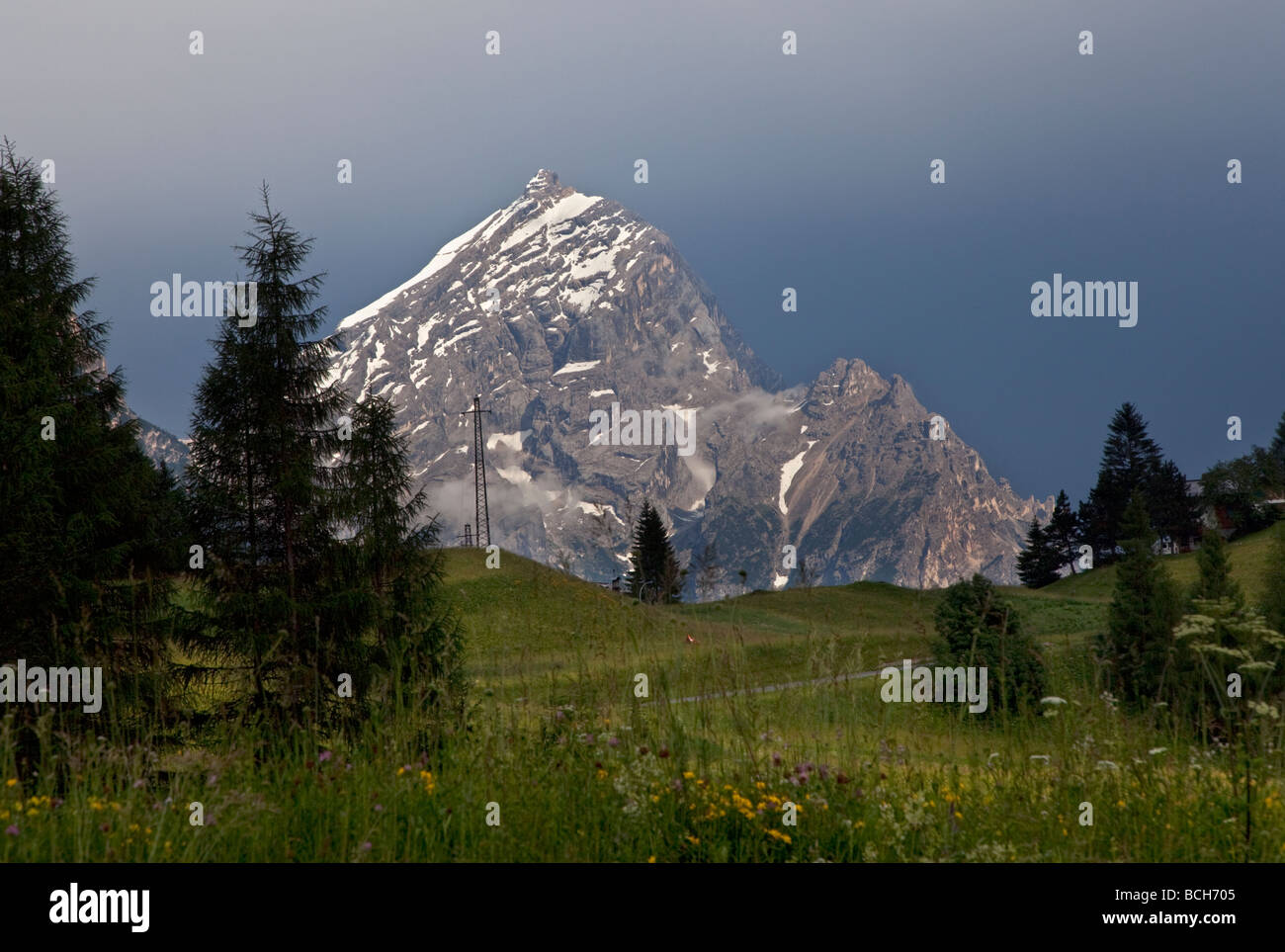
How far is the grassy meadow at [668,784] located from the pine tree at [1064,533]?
11658cm

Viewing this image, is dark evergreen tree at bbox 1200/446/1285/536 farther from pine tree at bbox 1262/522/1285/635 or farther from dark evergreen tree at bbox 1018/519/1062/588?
pine tree at bbox 1262/522/1285/635

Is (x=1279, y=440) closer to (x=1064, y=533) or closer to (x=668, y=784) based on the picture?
(x=1064, y=533)

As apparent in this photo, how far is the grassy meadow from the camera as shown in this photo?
16.1 ft

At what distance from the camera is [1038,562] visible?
115 meters

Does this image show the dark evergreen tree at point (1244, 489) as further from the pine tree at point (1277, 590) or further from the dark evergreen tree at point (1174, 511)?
the pine tree at point (1277, 590)

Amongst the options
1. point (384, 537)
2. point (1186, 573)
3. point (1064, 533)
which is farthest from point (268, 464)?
point (1064, 533)

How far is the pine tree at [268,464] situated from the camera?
20234 millimetres

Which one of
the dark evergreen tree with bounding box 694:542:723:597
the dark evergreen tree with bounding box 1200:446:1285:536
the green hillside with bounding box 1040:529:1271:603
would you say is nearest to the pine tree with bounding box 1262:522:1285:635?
the green hillside with bounding box 1040:529:1271:603

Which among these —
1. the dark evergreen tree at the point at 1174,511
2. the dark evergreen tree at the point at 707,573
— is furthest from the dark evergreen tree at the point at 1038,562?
the dark evergreen tree at the point at 707,573

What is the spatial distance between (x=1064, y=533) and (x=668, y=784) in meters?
122

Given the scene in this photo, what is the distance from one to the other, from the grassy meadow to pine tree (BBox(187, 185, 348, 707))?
45.6 feet

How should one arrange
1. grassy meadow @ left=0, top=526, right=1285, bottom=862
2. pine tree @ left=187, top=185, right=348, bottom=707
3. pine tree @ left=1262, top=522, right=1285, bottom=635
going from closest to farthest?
grassy meadow @ left=0, top=526, right=1285, bottom=862 → pine tree @ left=187, top=185, right=348, bottom=707 → pine tree @ left=1262, top=522, right=1285, bottom=635
